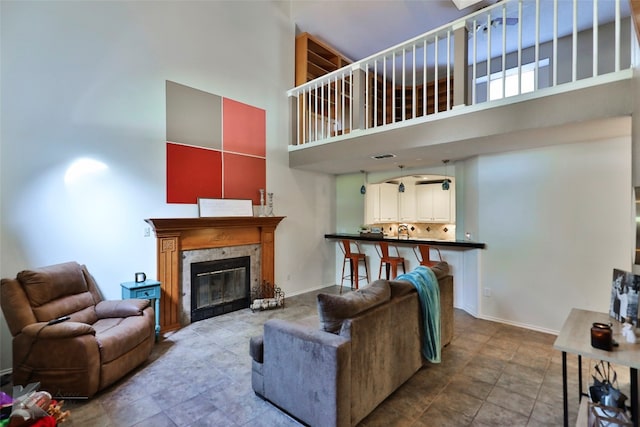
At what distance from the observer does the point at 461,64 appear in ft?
11.5

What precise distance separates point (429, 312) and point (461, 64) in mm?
2850

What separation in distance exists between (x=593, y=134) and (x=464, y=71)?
59.6 inches

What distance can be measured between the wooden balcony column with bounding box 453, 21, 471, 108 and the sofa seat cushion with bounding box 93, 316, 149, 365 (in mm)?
4164

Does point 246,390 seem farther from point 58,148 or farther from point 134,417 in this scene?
point 58,148

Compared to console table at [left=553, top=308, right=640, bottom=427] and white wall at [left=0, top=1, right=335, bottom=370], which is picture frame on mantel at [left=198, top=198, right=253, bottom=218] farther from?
console table at [left=553, top=308, right=640, bottom=427]

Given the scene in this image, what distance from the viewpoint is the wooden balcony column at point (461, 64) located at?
3467 mm

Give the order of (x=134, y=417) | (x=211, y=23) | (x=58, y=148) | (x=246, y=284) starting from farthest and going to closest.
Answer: (x=246, y=284) < (x=211, y=23) < (x=58, y=148) < (x=134, y=417)

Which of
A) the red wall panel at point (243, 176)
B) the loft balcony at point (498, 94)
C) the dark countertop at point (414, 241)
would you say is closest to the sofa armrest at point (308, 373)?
the loft balcony at point (498, 94)

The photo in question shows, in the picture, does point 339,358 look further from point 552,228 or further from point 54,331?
point 552,228

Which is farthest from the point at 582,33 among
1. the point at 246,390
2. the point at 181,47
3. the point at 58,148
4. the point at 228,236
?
the point at 58,148

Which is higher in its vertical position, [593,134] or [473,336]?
[593,134]

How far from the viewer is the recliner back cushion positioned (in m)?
2.68

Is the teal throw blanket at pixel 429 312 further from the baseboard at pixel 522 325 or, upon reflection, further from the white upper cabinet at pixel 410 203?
the white upper cabinet at pixel 410 203

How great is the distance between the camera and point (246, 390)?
2.53 metres
